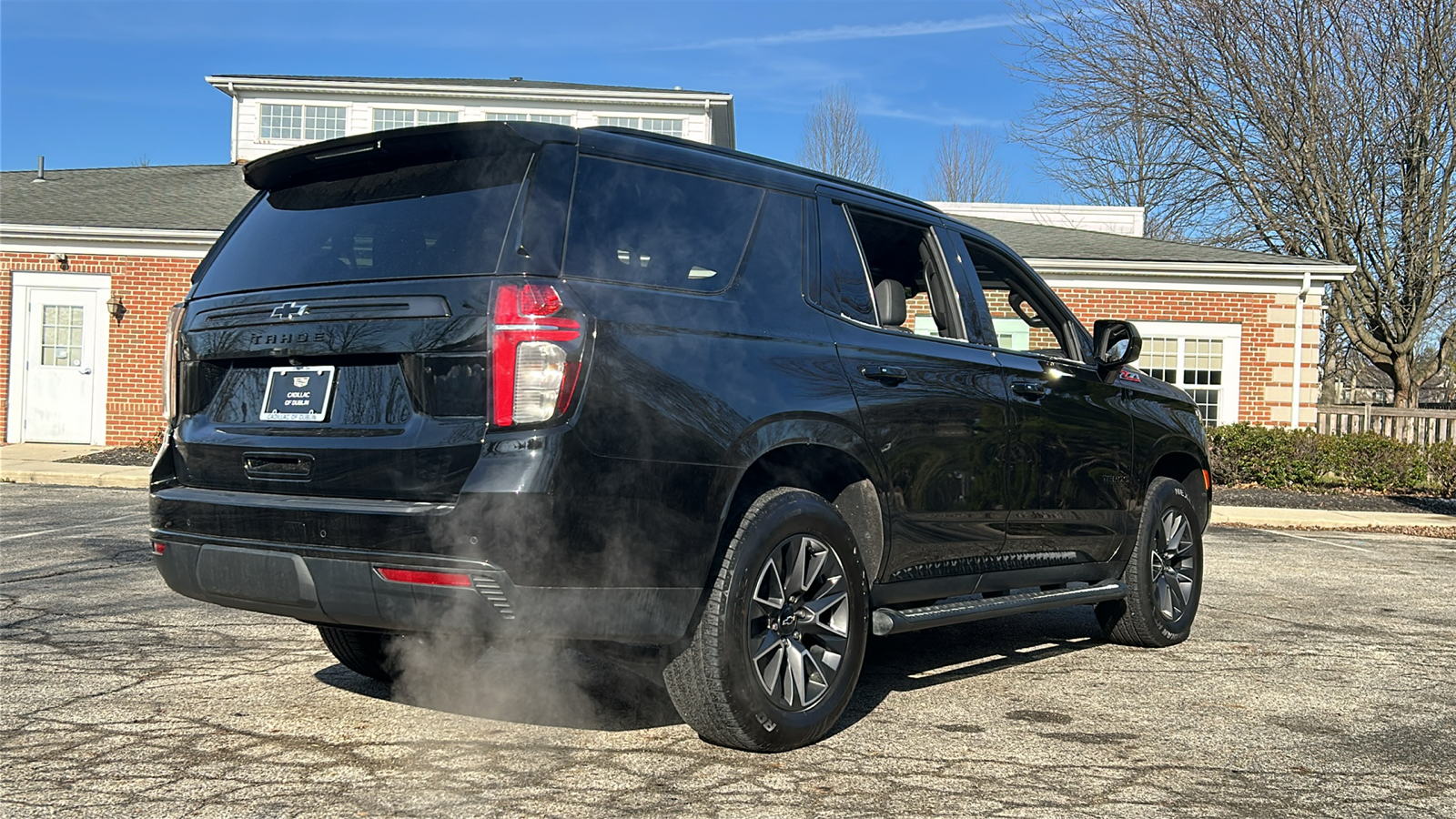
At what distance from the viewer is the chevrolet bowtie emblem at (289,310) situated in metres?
→ 3.96

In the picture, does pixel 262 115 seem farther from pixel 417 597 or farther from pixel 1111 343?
pixel 417 597

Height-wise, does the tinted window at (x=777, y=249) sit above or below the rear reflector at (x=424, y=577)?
above

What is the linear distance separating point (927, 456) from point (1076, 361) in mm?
1559

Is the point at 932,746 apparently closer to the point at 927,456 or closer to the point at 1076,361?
the point at 927,456

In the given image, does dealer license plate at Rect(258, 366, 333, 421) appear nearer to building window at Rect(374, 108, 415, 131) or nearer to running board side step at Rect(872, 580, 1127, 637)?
running board side step at Rect(872, 580, 1127, 637)

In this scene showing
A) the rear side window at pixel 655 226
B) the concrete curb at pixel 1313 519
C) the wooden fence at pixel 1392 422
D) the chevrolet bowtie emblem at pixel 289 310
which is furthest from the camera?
the wooden fence at pixel 1392 422

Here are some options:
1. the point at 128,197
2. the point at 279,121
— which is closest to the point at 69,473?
the point at 128,197

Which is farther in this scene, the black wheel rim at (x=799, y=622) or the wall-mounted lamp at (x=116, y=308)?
the wall-mounted lamp at (x=116, y=308)

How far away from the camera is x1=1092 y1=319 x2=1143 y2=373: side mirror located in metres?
6.08

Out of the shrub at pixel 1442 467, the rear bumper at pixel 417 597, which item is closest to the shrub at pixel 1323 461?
the shrub at pixel 1442 467

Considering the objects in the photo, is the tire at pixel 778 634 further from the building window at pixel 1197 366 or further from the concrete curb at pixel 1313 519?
the building window at pixel 1197 366

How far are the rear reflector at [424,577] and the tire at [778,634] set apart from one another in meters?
0.82

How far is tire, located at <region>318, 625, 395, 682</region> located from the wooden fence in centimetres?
1780

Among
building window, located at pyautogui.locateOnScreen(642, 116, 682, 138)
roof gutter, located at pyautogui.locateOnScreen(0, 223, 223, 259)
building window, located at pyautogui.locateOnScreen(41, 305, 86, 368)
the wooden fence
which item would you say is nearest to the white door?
building window, located at pyautogui.locateOnScreen(41, 305, 86, 368)
